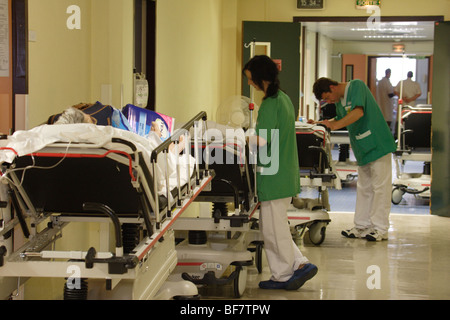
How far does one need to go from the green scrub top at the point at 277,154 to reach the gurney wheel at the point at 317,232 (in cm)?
168

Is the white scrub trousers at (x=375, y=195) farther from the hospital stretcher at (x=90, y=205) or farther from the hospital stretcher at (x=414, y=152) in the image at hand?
the hospital stretcher at (x=90, y=205)

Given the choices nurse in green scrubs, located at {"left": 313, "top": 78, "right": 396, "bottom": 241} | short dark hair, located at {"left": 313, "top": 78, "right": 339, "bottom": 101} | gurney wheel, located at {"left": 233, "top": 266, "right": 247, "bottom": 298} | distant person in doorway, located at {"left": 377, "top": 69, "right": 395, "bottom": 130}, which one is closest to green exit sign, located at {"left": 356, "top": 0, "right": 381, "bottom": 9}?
nurse in green scrubs, located at {"left": 313, "top": 78, "right": 396, "bottom": 241}

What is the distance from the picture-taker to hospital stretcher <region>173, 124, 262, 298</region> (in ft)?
13.9

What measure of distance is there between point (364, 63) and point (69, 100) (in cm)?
1520

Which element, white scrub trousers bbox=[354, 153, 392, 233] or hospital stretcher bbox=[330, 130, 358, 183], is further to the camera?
hospital stretcher bbox=[330, 130, 358, 183]

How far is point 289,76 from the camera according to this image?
860 cm

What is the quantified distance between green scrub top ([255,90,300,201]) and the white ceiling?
9117mm

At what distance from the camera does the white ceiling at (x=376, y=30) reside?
13.8m

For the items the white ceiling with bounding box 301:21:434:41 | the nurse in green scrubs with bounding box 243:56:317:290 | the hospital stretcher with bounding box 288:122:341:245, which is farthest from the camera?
the white ceiling with bounding box 301:21:434:41

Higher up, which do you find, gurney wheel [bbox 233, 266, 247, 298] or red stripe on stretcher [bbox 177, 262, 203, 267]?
red stripe on stretcher [bbox 177, 262, 203, 267]

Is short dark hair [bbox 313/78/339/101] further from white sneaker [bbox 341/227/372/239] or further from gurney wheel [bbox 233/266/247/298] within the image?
gurney wheel [bbox 233/266/247/298]

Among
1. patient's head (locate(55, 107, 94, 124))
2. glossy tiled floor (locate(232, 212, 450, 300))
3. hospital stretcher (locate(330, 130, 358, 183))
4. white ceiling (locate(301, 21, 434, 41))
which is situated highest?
white ceiling (locate(301, 21, 434, 41))

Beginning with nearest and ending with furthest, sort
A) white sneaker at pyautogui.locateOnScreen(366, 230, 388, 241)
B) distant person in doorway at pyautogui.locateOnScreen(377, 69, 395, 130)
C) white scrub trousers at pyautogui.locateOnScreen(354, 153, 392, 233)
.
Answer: white scrub trousers at pyautogui.locateOnScreen(354, 153, 392, 233) → white sneaker at pyautogui.locateOnScreen(366, 230, 388, 241) → distant person in doorway at pyautogui.locateOnScreen(377, 69, 395, 130)

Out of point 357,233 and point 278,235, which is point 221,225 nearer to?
point 278,235
